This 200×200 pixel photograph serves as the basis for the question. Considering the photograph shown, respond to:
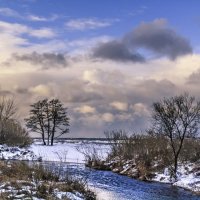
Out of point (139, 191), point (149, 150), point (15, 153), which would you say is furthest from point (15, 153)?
point (139, 191)

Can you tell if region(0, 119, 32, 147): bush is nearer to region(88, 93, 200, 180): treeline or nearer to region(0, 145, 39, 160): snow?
region(0, 145, 39, 160): snow

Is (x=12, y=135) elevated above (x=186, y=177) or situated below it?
above

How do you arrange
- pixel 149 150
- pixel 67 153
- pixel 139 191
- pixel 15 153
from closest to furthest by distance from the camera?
1. pixel 139 191
2. pixel 149 150
3. pixel 15 153
4. pixel 67 153

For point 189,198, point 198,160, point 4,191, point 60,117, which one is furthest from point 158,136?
point 60,117

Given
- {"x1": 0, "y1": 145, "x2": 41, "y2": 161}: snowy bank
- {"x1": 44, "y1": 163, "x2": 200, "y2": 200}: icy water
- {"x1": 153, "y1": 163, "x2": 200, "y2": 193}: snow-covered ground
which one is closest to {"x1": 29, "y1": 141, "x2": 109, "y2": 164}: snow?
{"x1": 0, "y1": 145, "x2": 41, "y2": 161}: snowy bank

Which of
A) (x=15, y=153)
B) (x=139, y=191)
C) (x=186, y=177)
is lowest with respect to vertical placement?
(x=139, y=191)

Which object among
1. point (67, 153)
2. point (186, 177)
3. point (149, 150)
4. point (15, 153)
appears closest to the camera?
point (186, 177)

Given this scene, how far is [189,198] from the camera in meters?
26.0

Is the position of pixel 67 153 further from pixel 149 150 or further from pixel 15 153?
pixel 149 150

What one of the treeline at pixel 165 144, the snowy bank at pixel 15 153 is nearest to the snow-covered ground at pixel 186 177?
the treeline at pixel 165 144

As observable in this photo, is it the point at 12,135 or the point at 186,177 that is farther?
the point at 12,135

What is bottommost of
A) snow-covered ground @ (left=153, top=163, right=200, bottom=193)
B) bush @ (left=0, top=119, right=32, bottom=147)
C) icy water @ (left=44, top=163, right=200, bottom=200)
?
icy water @ (left=44, top=163, right=200, bottom=200)

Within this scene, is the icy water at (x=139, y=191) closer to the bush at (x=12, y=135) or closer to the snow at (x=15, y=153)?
the snow at (x=15, y=153)

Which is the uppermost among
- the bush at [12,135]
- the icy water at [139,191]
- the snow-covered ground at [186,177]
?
the bush at [12,135]
